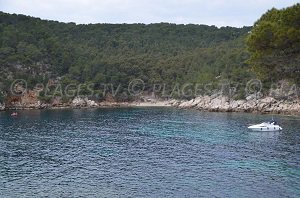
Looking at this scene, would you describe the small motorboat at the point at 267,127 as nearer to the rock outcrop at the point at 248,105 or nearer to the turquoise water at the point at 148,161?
the turquoise water at the point at 148,161

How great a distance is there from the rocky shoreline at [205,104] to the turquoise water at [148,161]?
2281cm

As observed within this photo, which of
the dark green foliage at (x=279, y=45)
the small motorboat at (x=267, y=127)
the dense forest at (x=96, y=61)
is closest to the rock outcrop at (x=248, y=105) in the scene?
the dense forest at (x=96, y=61)

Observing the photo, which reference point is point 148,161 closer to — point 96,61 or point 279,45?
point 279,45

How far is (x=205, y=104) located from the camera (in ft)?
415

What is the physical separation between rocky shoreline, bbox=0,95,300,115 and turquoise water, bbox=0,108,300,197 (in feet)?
74.8

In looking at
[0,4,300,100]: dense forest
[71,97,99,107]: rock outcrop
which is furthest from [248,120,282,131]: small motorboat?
[71,97,99,107]: rock outcrop

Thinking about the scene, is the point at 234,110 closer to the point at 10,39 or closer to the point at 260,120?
the point at 260,120

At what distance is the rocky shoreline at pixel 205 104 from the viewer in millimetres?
103812

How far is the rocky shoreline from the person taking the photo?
104 m

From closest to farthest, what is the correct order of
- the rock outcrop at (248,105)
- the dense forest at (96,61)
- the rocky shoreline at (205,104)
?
the rock outcrop at (248,105), the rocky shoreline at (205,104), the dense forest at (96,61)

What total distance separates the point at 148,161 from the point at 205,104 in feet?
262

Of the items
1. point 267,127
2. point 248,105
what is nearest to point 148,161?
point 267,127

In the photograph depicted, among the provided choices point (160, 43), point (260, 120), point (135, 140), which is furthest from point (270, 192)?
point (160, 43)

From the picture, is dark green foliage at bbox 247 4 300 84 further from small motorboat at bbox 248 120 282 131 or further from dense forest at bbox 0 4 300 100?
dense forest at bbox 0 4 300 100
